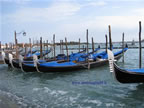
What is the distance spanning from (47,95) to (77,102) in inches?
53.9

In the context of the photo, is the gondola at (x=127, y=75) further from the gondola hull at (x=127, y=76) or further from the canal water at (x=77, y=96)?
the canal water at (x=77, y=96)

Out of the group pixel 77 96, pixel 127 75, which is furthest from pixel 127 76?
pixel 77 96

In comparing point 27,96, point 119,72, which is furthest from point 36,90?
point 119,72

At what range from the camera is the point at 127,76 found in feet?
20.7

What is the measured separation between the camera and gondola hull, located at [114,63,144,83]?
6.19 m

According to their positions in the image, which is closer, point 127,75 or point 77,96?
point 77,96

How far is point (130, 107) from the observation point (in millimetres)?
5109

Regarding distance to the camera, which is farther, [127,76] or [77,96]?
[127,76]

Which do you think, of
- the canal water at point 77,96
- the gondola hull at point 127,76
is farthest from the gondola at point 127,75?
the canal water at point 77,96

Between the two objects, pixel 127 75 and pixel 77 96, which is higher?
pixel 127 75

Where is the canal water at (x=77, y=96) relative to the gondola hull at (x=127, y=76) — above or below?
below

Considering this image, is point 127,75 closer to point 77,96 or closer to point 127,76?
point 127,76

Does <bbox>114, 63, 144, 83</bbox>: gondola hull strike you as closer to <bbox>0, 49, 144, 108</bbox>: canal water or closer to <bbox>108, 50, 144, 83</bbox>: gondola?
<bbox>108, 50, 144, 83</bbox>: gondola

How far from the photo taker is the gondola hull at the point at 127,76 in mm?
6191
